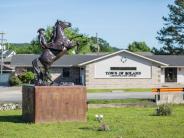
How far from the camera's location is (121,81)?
5609 centimetres

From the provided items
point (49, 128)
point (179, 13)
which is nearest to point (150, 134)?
point (49, 128)

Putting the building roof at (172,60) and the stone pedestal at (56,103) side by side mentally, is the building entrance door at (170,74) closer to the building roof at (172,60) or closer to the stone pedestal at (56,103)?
the building roof at (172,60)

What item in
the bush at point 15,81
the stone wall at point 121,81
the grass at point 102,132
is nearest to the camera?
the grass at point 102,132

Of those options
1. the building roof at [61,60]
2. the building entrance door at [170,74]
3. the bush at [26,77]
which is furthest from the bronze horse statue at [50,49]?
the building entrance door at [170,74]

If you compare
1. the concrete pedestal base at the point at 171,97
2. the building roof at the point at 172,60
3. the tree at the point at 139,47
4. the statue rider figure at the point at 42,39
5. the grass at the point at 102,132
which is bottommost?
the grass at the point at 102,132

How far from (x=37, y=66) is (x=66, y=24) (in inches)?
72.3

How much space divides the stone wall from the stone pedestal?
36.5 m

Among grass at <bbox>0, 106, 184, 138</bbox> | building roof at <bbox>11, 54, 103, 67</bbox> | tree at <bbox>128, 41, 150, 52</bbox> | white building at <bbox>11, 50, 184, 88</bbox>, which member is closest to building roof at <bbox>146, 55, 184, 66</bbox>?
white building at <bbox>11, 50, 184, 88</bbox>

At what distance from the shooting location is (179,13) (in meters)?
90.8

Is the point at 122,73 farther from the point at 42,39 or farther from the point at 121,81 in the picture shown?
the point at 42,39

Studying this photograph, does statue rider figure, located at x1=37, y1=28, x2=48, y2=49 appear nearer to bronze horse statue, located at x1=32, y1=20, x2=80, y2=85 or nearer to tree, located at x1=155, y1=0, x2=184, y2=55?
bronze horse statue, located at x1=32, y1=20, x2=80, y2=85

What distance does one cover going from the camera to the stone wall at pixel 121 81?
55.5 m

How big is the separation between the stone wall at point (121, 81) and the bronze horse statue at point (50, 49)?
36.4 m

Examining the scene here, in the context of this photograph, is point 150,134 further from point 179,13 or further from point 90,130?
point 179,13
